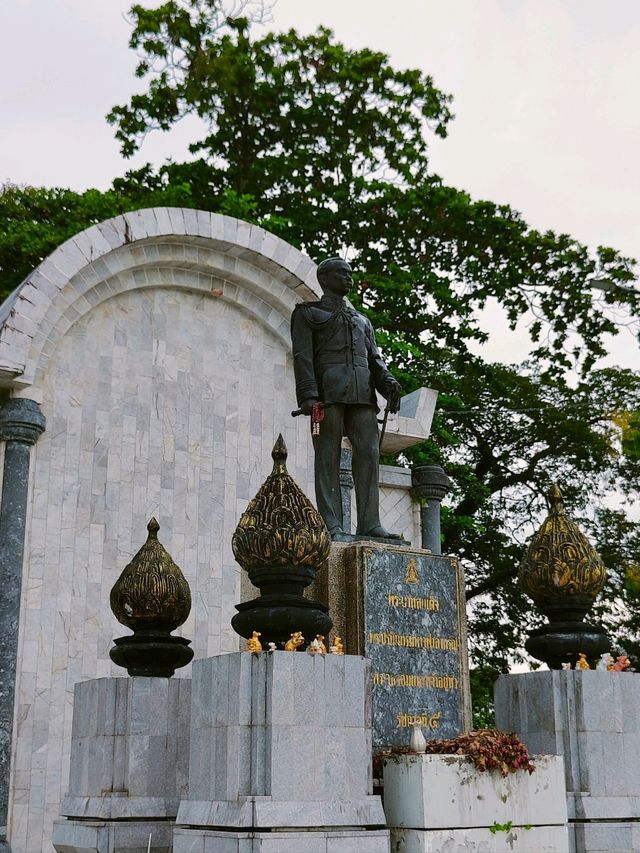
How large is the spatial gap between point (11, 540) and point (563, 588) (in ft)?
22.5

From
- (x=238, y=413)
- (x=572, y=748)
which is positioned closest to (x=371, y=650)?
(x=572, y=748)

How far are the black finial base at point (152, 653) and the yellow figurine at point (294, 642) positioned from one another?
206 cm

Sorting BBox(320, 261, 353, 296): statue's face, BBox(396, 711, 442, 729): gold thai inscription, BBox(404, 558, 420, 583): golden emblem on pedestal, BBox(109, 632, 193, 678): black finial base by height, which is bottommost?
BBox(396, 711, 442, 729): gold thai inscription

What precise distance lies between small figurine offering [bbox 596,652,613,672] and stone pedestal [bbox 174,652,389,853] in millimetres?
2696

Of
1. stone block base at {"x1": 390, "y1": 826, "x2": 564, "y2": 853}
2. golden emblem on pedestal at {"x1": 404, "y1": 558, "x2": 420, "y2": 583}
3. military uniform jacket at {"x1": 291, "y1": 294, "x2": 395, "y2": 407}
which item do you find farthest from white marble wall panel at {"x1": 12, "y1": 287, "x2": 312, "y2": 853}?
stone block base at {"x1": 390, "y1": 826, "x2": 564, "y2": 853}

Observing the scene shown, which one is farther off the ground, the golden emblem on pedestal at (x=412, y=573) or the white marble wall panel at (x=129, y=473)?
the white marble wall panel at (x=129, y=473)

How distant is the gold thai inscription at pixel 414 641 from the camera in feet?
29.9

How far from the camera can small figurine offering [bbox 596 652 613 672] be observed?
31.7 feet

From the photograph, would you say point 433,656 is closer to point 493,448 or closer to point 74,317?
point 74,317

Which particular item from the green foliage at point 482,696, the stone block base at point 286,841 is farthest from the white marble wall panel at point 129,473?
the green foliage at point 482,696

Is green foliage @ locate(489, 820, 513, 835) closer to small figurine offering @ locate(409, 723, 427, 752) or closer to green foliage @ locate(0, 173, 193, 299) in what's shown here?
small figurine offering @ locate(409, 723, 427, 752)

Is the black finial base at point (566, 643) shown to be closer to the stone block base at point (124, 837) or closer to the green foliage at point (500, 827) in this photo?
the green foliage at point (500, 827)

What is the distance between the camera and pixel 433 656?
30.7 ft

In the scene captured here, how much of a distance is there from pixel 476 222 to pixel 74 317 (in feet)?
37.0
